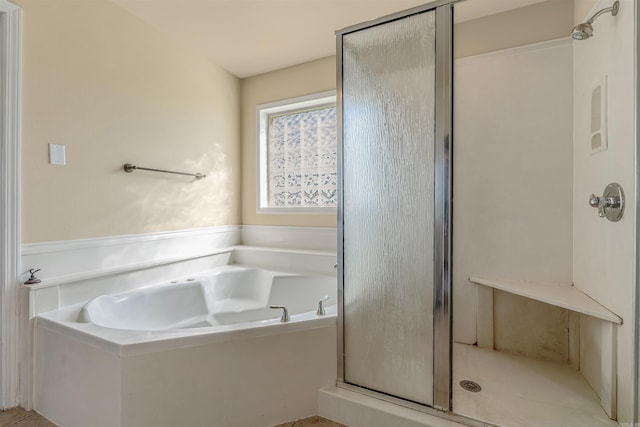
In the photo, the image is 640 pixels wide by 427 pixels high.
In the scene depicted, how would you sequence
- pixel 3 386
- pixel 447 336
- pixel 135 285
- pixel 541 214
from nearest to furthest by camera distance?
pixel 447 336
pixel 3 386
pixel 541 214
pixel 135 285

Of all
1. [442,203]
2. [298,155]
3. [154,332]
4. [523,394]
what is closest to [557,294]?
[523,394]

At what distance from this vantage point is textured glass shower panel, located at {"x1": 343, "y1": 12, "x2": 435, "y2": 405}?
1.30 metres

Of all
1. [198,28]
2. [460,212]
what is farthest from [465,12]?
[198,28]

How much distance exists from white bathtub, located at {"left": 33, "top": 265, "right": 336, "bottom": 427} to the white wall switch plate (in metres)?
0.76

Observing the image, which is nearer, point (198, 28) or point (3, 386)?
point (3, 386)

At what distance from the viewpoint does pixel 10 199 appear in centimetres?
150

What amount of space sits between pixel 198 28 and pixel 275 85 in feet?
2.65

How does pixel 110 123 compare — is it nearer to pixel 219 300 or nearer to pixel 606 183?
pixel 219 300

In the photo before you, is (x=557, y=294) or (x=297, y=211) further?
(x=297, y=211)

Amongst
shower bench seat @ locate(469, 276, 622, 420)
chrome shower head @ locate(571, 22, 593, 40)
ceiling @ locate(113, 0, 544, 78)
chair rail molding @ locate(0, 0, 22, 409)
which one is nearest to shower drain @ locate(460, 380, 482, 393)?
shower bench seat @ locate(469, 276, 622, 420)

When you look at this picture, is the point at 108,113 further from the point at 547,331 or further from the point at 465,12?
the point at 547,331

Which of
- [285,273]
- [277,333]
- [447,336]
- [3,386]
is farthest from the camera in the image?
[285,273]

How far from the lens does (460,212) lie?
2.11 meters

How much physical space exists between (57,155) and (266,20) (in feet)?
4.94
